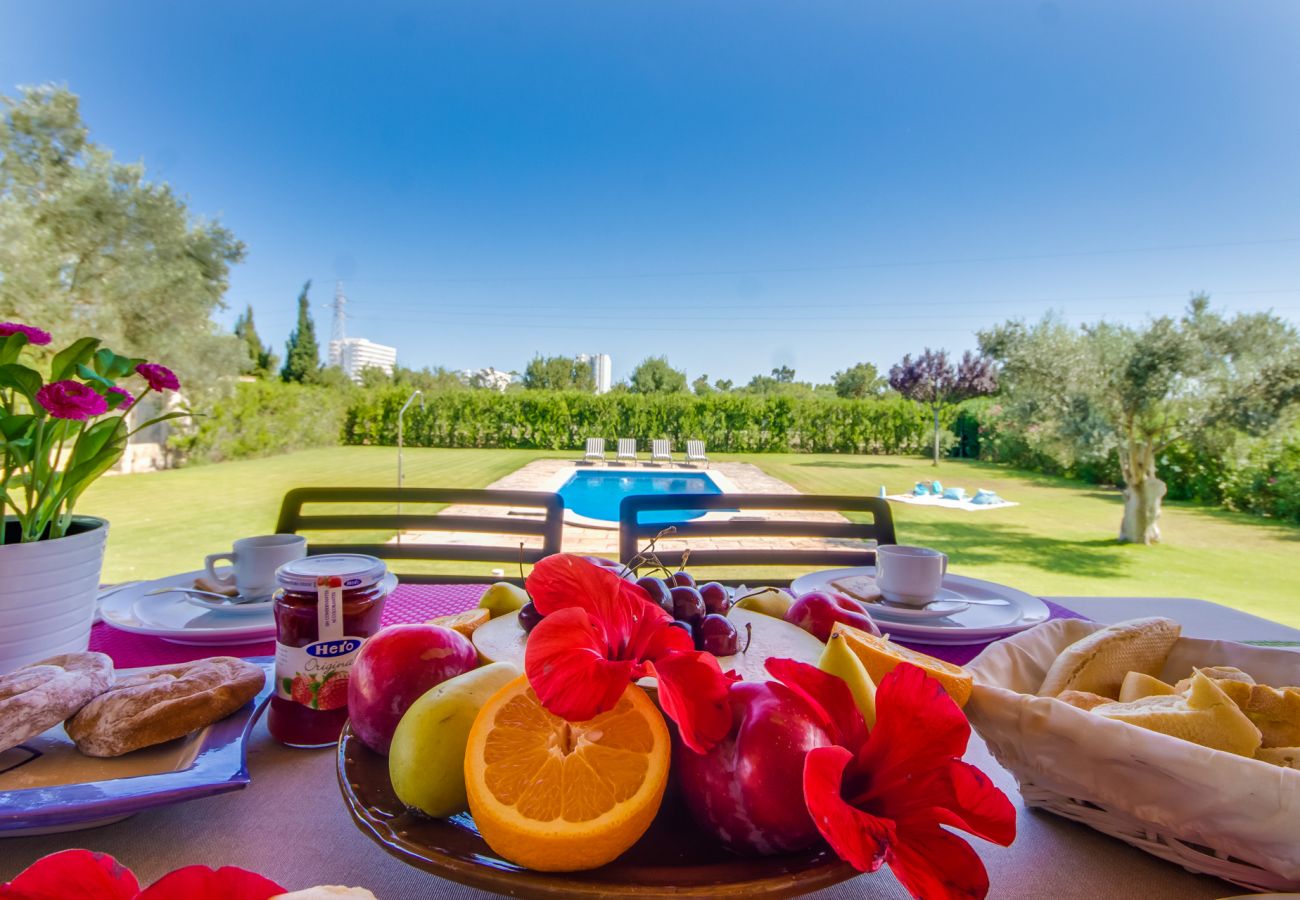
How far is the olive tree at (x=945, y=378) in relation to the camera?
1708cm

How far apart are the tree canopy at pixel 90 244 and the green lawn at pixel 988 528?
185 centimetres

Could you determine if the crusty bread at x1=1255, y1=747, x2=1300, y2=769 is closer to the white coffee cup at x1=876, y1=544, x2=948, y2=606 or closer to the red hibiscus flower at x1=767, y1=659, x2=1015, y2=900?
the red hibiscus flower at x1=767, y1=659, x2=1015, y2=900

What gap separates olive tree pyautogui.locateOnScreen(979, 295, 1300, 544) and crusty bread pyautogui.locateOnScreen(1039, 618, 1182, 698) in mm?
7467

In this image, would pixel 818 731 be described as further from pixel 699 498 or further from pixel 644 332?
pixel 644 332

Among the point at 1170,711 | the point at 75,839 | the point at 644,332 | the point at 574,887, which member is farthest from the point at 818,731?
the point at 644,332

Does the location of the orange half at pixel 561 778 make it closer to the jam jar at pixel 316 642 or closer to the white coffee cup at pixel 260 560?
the jam jar at pixel 316 642

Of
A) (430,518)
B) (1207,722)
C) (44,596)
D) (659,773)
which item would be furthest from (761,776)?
(430,518)

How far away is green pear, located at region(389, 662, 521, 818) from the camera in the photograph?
35cm

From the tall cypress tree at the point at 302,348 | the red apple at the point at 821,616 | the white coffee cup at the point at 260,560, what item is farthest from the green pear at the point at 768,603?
the tall cypress tree at the point at 302,348

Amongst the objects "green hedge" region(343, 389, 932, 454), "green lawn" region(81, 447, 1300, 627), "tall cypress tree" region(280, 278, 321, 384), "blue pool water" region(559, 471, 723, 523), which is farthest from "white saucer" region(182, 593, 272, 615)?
"tall cypress tree" region(280, 278, 321, 384)

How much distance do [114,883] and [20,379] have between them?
70 centimetres

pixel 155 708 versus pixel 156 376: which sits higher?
pixel 156 376

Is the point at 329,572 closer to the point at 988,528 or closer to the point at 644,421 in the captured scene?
the point at 988,528

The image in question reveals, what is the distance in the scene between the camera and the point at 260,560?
884 mm
